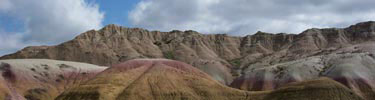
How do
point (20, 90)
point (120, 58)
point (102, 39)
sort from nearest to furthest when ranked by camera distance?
point (20, 90) → point (120, 58) → point (102, 39)

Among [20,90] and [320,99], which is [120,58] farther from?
[320,99]

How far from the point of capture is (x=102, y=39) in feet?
649

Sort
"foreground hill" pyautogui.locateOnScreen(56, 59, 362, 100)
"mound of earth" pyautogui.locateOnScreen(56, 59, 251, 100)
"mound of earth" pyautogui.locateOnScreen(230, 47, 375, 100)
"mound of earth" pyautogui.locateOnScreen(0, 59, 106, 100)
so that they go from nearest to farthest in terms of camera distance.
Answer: "foreground hill" pyautogui.locateOnScreen(56, 59, 362, 100)
"mound of earth" pyautogui.locateOnScreen(56, 59, 251, 100)
"mound of earth" pyautogui.locateOnScreen(230, 47, 375, 100)
"mound of earth" pyautogui.locateOnScreen(0, 59, 106, 100)

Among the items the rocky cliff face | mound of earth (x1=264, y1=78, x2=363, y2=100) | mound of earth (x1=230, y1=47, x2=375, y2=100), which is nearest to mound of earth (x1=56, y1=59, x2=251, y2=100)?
mound of earth (x1=264, y1=78, x2=363, y2=100)

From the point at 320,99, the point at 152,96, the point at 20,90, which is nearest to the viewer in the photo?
the point at 320,99

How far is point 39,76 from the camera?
113 metres

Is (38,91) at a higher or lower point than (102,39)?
lower

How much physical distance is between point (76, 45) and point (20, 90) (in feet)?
264

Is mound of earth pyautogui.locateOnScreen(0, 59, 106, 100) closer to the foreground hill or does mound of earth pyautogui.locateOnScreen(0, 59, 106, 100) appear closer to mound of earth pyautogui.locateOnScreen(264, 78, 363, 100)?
the foreground hill

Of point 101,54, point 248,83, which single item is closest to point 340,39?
point 248,83

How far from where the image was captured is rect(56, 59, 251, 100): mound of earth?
7456 centimetres

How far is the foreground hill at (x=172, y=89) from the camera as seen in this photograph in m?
69.6

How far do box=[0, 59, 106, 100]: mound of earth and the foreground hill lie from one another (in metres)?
28.3

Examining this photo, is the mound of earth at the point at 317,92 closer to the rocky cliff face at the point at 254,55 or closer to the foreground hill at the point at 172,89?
the foreground hill at the point at 172,89
